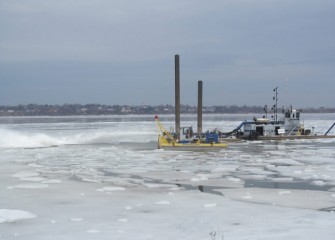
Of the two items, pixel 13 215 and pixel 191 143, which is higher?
pixel 191 143

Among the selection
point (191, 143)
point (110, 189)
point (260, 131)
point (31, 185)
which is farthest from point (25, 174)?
point (260, 131)

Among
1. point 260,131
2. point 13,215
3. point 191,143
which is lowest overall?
point 13,215

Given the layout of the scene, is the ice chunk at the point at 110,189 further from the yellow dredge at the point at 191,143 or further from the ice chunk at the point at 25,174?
the yellow dredge at the point at 191,143

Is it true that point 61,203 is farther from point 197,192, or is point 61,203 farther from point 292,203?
point 292,203

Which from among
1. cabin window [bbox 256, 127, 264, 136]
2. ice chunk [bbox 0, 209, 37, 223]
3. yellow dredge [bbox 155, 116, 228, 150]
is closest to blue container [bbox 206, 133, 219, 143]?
yellow dredge [bbox 155, 116, 228, 150]

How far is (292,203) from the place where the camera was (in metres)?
12.8

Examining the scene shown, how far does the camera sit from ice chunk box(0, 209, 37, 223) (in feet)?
35.7

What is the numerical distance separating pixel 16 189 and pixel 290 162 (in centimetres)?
1443

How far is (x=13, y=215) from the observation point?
11336 millimetres

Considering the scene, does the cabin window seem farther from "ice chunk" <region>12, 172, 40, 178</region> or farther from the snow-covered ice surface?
"ice chunk" <region>12, 172, 40, 178</region>

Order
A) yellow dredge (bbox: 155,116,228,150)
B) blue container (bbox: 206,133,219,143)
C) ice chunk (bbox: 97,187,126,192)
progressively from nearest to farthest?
ice chunk (bbox: 97,187,126,192)
yellow dredge (bbox: 155,116,228,150)
blue container (bbox: 206,133,219,143)

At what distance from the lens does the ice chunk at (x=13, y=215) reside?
10891mm

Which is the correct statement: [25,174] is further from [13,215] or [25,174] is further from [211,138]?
[211,138]

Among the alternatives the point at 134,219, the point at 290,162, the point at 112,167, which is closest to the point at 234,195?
the point at 134,219
